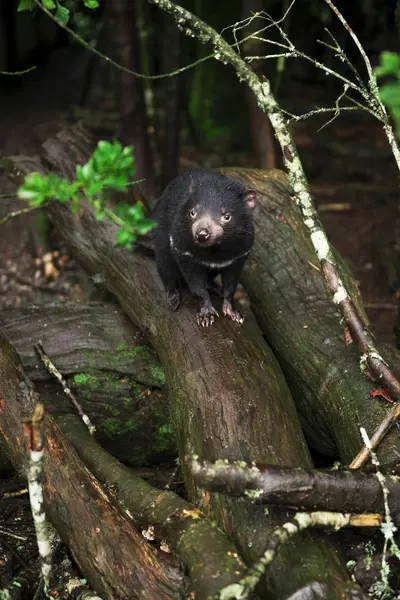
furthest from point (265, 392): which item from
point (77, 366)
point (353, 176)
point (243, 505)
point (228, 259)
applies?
point (353, 176)

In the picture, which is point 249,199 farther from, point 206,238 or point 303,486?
point 303,486

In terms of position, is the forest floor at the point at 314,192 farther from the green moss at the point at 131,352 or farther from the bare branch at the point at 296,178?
the bare branch at the point at 296,178

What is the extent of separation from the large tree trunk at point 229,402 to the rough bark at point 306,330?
0.19m

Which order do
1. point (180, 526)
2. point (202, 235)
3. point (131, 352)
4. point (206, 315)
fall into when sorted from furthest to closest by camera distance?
point (131, 352)
point (206, 315)
point (202, 235)
point (180, 526)

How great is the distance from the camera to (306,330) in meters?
3.96

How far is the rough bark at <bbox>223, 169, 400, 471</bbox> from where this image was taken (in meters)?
3.44

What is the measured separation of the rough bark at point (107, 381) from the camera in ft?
13.6

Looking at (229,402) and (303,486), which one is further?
(229,402)

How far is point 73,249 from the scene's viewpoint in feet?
16.1

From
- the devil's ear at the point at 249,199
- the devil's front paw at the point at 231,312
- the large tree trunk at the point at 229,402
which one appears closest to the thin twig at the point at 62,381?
the large tree trunk at the point at 229,402

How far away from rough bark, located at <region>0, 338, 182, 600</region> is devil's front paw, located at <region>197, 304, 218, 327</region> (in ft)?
3.13

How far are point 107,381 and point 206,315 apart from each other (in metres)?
0.69

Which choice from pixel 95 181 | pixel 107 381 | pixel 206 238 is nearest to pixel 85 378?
pixel 107 381

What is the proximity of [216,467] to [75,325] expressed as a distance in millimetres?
1900
